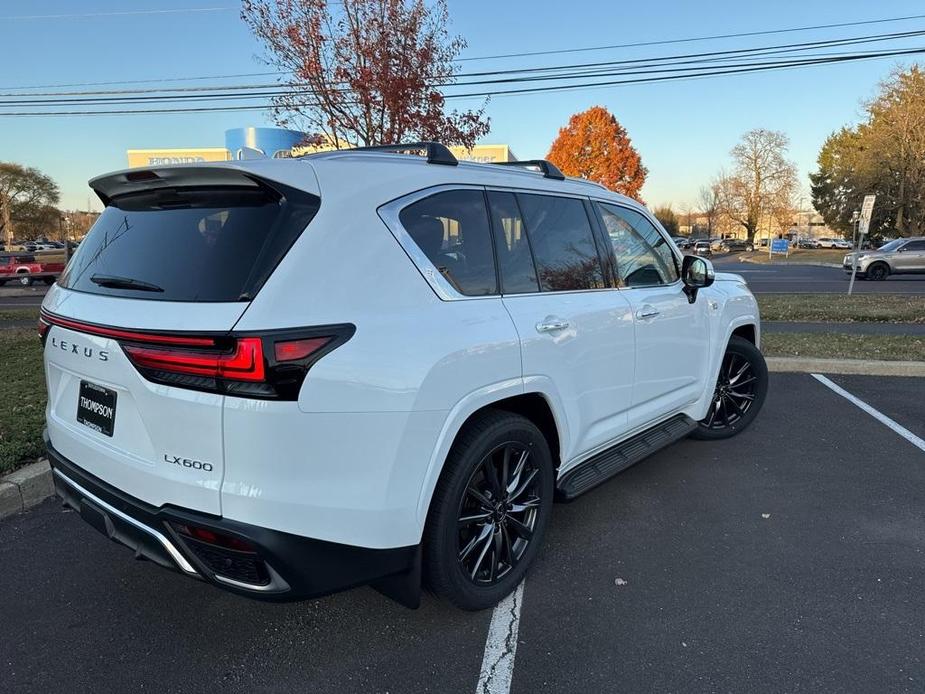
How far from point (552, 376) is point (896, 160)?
171ft

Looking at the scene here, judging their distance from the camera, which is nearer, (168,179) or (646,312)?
(168,179)

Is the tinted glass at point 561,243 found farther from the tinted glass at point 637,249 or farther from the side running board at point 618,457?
the side running board at point 618,457

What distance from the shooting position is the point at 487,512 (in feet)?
8.75

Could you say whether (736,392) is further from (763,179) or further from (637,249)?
(763,179)

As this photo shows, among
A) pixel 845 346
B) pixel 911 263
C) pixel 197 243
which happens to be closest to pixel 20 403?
pixel 197 243

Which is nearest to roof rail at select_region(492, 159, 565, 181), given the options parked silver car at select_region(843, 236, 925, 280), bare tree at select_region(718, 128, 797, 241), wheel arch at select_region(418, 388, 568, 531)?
wheel arch at select_region(418, 388, 568, 531)

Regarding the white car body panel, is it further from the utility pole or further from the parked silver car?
the utility pole

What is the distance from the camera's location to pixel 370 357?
79.9 inches

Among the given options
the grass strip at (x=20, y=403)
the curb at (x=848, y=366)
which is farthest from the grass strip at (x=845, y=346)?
the grass strip at (x=20, y=403)

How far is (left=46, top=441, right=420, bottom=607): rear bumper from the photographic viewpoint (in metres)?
1.97

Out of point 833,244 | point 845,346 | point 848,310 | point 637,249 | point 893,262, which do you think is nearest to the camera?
point 637,249

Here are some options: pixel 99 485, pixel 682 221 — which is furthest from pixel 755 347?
pixel 682 221

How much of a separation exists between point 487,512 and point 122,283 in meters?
1.75

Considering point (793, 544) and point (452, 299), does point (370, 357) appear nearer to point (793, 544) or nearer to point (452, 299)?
point (452, 299)
